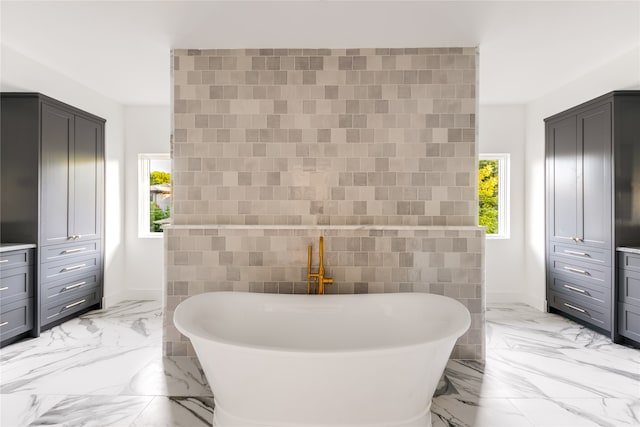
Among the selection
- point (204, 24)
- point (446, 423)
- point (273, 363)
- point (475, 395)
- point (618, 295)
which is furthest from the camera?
point (618, 295)

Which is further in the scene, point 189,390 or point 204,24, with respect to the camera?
point 204,24

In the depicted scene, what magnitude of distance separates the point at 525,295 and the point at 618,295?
1.39 meters

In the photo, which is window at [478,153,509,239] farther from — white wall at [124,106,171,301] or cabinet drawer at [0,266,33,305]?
cabinet drawer at [0,266,33,305]

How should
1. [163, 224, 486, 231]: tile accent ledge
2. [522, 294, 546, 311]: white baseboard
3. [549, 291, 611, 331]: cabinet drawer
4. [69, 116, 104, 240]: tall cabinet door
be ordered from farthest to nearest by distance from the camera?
[522, 294, 546, 311]: white baseboard < [69, 116, 104, 240]: tall cabinet door < [549, 291, 611, 331]: cabinet drawer < [163, 224, 486, 231]: tile accent ledge

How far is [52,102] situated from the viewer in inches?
133

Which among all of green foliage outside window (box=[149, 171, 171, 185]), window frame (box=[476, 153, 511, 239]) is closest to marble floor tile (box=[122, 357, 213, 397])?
green foliage outside window (box=[149, 171, 171, 185])

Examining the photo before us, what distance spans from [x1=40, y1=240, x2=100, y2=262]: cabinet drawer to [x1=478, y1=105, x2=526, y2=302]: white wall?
15.4 ft

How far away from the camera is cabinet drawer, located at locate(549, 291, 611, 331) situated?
10.7 ft

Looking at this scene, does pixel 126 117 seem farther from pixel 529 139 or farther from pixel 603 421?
pixel 603 421

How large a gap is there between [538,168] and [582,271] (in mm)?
1343

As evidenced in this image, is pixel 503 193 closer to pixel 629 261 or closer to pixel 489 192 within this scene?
pixel 489 192

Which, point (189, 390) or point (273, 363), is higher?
point (273, 363)

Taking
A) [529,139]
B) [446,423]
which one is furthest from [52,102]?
[529,139]

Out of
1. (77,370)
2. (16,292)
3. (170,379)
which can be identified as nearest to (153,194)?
(16,292)
